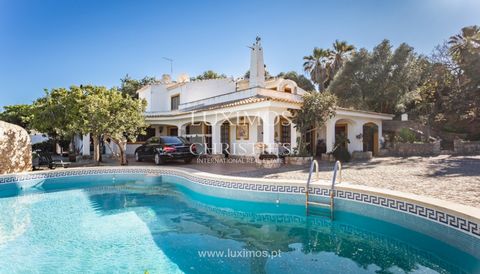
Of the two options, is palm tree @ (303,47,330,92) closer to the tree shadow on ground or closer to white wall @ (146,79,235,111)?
white wall @ (146,79,235,111)

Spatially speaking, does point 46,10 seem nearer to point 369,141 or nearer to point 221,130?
point 221,130

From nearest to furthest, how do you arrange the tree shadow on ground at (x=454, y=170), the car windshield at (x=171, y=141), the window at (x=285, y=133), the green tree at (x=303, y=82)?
the tree shadow on ground at (x=454, y=170), the car windshield at (x=171, y=141), the window at (x=285, y=133), the green tree at (x=303, y=82)

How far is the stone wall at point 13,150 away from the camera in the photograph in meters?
10.9

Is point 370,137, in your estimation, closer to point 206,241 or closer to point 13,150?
point 206,241

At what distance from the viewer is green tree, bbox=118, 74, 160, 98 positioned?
36.3 meters

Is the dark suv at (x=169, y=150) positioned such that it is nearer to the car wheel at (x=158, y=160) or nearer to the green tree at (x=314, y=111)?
the car wheel at (x=158, y=160)

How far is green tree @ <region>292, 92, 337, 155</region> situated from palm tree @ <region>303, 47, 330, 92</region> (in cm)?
2006

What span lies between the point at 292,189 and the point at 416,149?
1440 cm

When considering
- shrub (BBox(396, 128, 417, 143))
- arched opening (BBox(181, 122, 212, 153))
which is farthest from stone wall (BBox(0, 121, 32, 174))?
shrub (BBox(396, 128, 417, 143))

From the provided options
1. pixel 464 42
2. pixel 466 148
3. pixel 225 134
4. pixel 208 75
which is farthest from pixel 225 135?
pixel 208 75

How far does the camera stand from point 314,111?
12641 mm

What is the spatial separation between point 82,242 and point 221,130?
13550 millimetres

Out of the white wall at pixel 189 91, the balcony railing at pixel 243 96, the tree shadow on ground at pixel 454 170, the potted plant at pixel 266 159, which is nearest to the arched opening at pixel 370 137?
the balcony railing at pixel 243 96

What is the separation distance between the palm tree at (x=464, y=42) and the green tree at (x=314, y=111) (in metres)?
13.2
